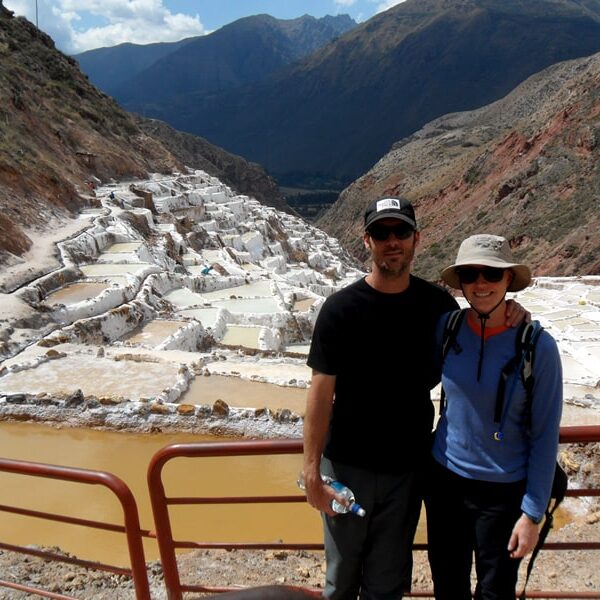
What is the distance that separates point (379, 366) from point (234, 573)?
248cm

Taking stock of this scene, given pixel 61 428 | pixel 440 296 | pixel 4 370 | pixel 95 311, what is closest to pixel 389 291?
pixel 440 296

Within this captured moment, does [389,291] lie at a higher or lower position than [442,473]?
higher

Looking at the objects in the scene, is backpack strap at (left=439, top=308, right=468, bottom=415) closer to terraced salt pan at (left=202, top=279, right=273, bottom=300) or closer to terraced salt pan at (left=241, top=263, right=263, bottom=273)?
terraced salt pan at (left=202, top=279, right=273, bottom=300)

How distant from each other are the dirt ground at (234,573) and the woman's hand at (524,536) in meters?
1.74

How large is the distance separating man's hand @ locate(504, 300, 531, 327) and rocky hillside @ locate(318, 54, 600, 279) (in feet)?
97.7

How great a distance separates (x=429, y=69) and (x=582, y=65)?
118m

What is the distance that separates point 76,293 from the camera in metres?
14.6

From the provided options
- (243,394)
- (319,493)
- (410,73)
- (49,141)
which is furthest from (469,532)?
(410,73)

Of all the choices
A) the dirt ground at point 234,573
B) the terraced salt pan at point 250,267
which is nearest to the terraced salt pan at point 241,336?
the dirt ground at point 234,573

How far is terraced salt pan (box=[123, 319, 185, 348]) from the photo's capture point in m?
12.8

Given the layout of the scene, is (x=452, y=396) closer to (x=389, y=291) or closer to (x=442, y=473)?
(x=442, y=473)

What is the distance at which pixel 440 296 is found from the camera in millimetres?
2512

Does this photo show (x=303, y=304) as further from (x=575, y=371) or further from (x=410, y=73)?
(x=410, y=73)

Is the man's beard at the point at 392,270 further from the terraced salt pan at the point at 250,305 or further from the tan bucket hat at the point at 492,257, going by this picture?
the terraced salt pan at the point at 250,305
